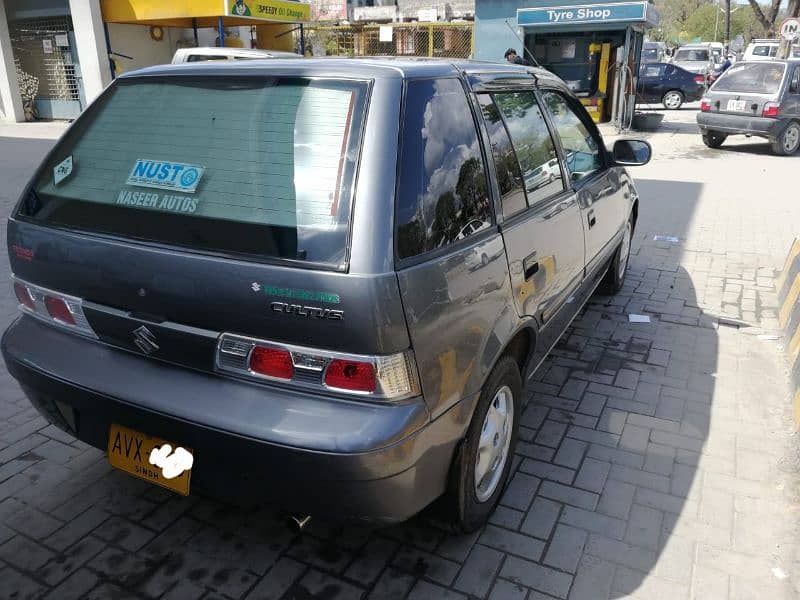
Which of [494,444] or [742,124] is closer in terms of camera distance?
[494,444]

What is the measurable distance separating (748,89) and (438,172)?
13610 mm

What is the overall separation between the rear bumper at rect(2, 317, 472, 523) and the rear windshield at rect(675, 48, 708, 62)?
28774 millimetres

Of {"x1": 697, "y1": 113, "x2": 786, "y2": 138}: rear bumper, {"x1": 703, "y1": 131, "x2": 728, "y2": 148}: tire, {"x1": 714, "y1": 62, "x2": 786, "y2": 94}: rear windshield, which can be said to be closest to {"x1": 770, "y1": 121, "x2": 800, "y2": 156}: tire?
{"x1": 697, "y1": 113, "x2": 786, "y2": 138}: rear bumper

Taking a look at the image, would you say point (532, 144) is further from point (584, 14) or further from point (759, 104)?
point (584, 14)

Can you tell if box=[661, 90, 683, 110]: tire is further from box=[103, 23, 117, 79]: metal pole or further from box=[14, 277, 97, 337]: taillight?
box=[14, 277, 97, 337]: taillight

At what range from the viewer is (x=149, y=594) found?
2416 mm

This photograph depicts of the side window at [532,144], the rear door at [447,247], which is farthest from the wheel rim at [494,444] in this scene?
the side window at [532,144]

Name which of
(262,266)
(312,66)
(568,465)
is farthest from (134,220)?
(568,465)

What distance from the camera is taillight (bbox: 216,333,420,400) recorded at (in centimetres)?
198

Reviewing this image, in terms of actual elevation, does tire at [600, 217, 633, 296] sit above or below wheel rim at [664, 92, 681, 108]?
above

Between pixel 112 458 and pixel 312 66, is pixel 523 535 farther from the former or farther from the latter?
pixel 312 66

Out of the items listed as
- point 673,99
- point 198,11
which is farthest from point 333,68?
point 673,99

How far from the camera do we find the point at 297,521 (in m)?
2.38

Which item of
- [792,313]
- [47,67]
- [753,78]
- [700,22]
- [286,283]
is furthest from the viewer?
[700,22]
